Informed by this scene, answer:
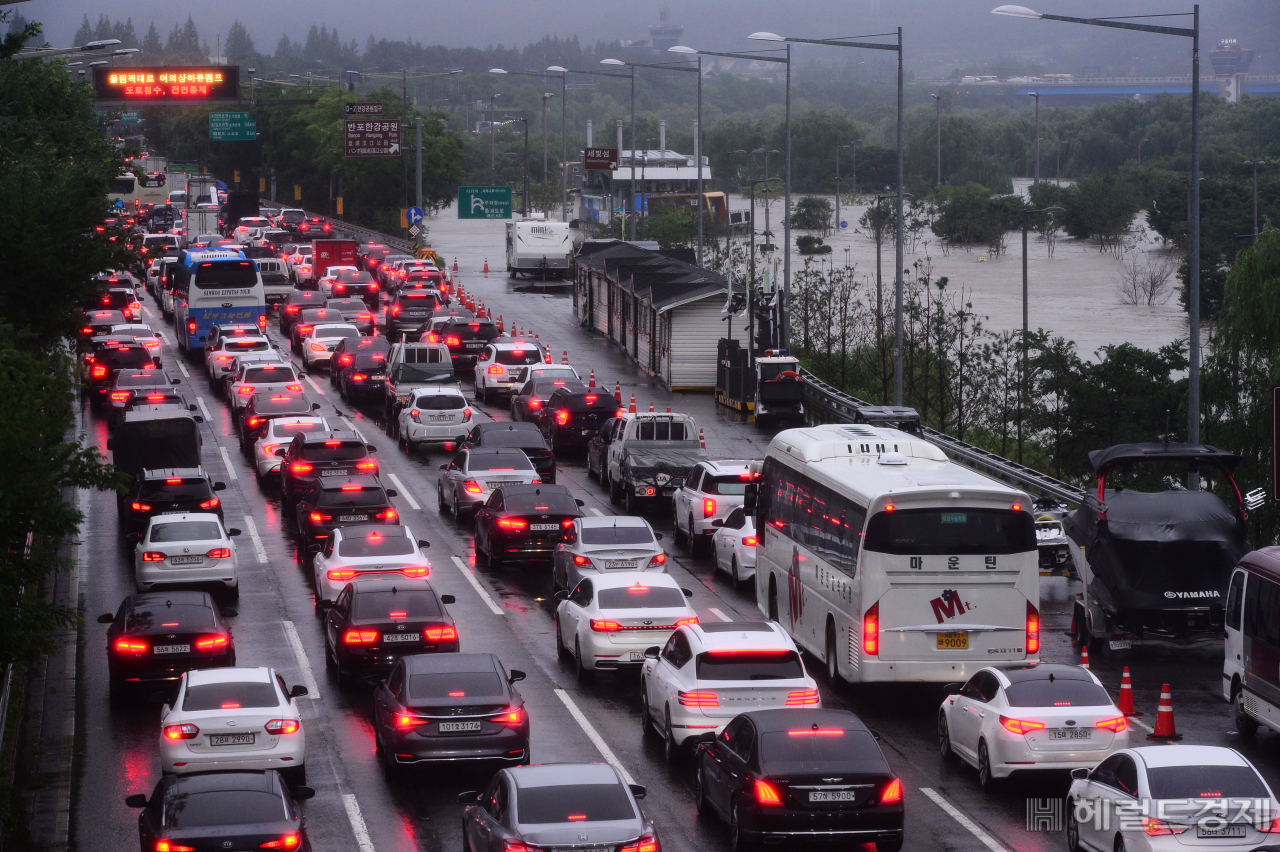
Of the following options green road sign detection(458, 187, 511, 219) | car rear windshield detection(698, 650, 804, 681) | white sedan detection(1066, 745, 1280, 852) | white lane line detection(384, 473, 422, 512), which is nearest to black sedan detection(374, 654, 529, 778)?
car rear windshield detection(698, 650, 804, 681)

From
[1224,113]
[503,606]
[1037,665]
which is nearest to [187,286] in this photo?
[503,606]

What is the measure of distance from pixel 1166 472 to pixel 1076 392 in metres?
4.53

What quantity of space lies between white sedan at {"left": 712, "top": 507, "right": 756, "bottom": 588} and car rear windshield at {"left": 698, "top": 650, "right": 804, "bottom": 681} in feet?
32.4

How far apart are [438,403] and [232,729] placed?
25.4m

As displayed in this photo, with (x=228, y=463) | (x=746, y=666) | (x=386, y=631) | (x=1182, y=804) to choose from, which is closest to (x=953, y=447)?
(x=228, y=463)

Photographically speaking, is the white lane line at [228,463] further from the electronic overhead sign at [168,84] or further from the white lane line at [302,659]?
the electronic overhead sign at [168,84]

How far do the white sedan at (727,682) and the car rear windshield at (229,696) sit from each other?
412cm

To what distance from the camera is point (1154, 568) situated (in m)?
23.6

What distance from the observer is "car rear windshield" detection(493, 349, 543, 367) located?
50.7m

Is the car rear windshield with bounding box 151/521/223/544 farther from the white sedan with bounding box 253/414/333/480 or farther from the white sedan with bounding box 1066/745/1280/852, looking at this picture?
the white sedan with bounding box 1066/745/1280/852

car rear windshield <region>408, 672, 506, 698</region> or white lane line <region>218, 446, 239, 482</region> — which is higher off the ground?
car rear windshield <region>408, 672, 506, 698</region>

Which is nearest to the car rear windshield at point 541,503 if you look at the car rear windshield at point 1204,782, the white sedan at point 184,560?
the white sedan at point 184,560

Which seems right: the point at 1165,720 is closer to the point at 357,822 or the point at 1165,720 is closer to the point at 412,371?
the point at 357,822

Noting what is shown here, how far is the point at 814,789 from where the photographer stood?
1494cm
